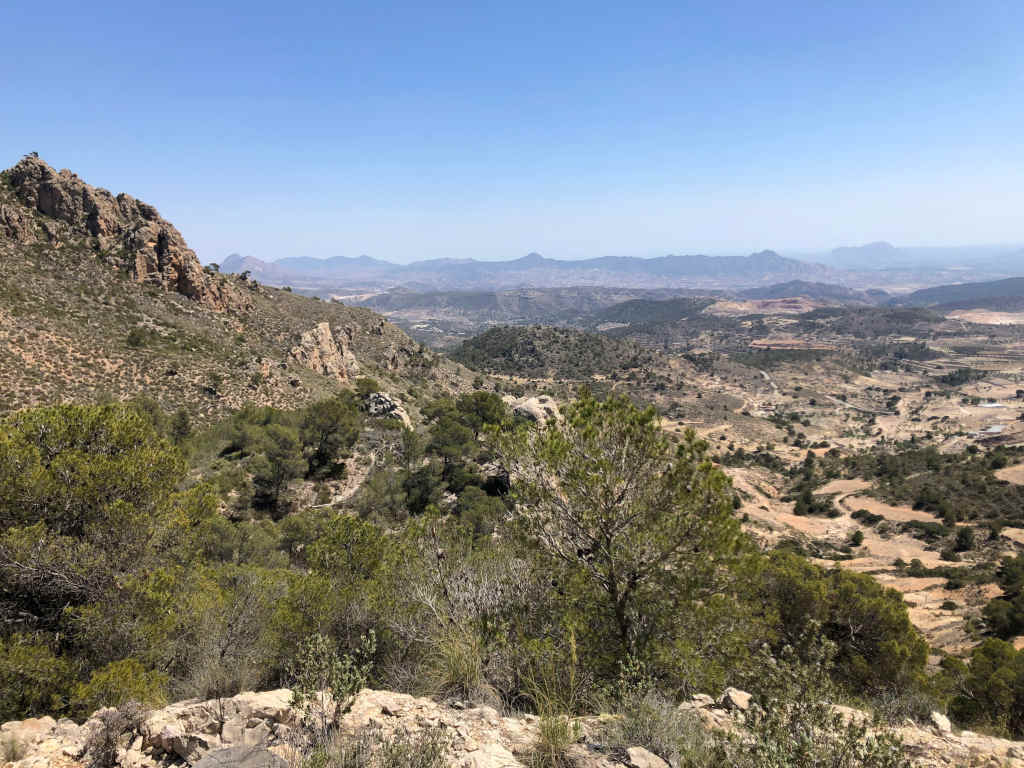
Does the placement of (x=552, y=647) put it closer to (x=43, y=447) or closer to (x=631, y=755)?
(x=631, y=755)

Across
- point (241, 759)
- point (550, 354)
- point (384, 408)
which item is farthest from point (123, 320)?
point (550, 354)

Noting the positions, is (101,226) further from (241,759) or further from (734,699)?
(734,699)

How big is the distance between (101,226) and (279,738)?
56302 mm

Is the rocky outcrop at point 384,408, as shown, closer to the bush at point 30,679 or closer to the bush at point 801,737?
the bush at point 30,679

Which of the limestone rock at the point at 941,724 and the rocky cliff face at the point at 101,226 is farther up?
the rocky cliff face at the point at 101,226

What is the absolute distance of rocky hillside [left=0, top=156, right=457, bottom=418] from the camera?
31.6m

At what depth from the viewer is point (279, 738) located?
5320 millimetres

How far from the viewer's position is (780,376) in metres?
145

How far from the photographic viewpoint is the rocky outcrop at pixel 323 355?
50.0m

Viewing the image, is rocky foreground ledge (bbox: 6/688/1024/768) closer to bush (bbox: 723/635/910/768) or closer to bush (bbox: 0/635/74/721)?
bush (bbox: 723/635/910/768)

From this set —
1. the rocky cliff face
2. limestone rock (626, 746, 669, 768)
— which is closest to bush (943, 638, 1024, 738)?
limestone rock (626, 746, 669, 768)

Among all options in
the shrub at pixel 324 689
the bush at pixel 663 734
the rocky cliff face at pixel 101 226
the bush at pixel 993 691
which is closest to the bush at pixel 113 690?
the shrub at pixel 324 689

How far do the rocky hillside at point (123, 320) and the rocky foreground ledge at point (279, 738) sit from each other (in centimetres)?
2907

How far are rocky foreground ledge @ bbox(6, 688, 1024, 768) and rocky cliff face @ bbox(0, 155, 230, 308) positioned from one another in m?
50.7
